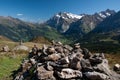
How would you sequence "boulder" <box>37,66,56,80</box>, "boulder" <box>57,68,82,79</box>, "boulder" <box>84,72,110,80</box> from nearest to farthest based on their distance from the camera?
"boulder" <box>84,72,110,80</box> → "boulder" <box>57,68,82,79</box> → "boulder" <box>37,66,56,80</box>

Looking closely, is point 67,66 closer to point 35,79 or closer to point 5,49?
point 35,79

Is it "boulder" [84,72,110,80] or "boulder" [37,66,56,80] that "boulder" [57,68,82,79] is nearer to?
"boulder" [37,66,56,80]

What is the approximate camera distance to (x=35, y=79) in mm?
30516

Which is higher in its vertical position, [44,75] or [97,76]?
[44,75]

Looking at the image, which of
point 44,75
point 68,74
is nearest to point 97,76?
point 68,74

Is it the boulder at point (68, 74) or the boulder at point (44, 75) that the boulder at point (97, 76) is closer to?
the boulder at point (68, 74)

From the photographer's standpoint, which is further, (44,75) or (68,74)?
(44,75)

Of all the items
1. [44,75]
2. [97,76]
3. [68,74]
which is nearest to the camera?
[97,76]

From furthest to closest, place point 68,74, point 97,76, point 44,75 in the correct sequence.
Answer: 1. point 44,75
2. point 68,74
3. point 97,76

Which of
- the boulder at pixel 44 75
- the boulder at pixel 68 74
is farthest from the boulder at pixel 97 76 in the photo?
the boulder at pixel 44 75

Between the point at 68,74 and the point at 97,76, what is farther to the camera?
the point at 68,74

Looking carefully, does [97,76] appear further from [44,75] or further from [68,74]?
[44,75]

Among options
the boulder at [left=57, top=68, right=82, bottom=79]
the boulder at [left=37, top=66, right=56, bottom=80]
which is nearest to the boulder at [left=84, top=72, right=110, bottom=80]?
the boulder at [left=57, top=68, right=82, bottom=79]

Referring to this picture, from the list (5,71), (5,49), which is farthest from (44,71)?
(5,49)
